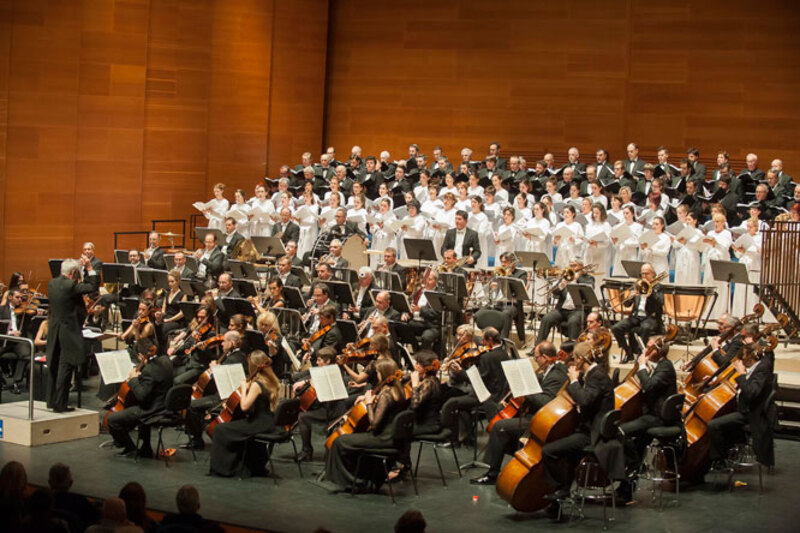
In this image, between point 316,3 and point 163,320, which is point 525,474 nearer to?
point 163,320

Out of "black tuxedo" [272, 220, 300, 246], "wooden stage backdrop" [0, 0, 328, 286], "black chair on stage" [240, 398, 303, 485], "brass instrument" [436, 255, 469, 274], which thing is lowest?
"black chair on stage" [240, 398, 303, 485]

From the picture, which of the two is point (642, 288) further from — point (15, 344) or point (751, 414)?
point (15, 344)

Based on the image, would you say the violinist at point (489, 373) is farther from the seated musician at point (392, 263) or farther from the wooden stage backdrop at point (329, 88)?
the wooden stage backdrop at point (329, 88)

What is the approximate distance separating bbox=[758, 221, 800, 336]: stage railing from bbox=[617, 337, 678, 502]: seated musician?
3.52 meters

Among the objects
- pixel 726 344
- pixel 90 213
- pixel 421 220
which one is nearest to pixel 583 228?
pixel 421 220

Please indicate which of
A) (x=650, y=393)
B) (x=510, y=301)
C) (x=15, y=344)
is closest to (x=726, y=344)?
(x=650, y=393)

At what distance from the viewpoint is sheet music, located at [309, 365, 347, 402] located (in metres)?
9.51

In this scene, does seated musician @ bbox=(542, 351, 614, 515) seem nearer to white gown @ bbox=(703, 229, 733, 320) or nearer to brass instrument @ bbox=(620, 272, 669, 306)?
brass instrument @ bbox=(620, 272, 669, 306)

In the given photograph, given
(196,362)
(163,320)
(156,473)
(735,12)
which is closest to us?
(156,473)

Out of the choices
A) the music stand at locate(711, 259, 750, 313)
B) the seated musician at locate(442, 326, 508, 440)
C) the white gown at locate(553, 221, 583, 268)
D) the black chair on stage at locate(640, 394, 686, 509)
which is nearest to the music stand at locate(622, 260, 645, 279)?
the music stand at locate(711, 259, 750, 313)

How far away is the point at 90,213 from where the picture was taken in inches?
736

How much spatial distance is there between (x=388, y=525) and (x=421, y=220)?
25.9 ft

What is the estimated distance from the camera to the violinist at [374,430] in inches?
357

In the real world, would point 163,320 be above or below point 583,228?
below
